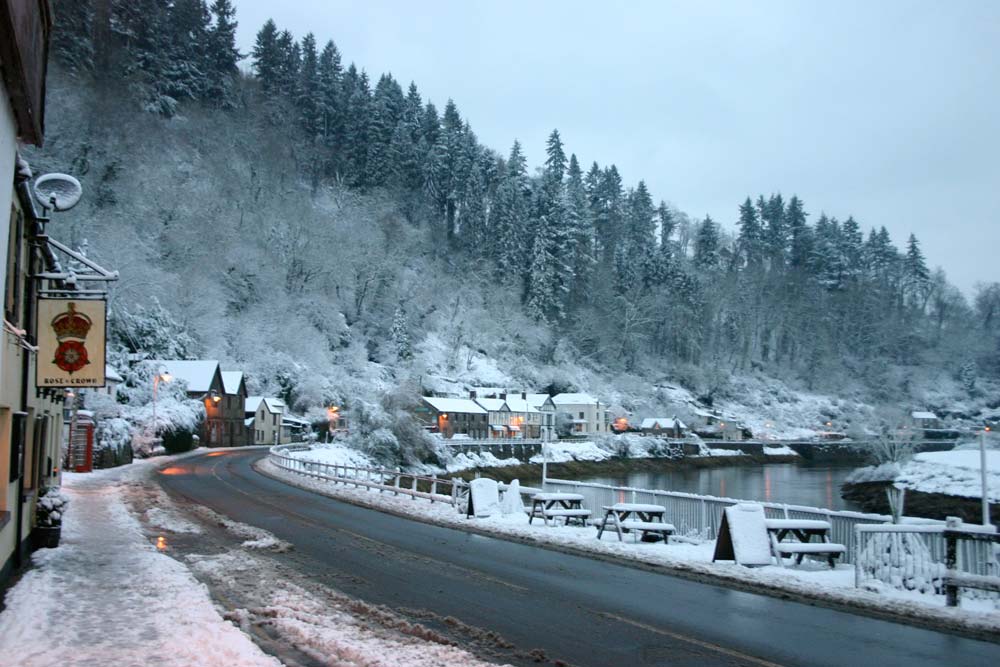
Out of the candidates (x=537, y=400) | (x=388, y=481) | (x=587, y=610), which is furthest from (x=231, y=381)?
(x=587, y=610)

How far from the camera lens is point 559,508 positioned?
22344 mm

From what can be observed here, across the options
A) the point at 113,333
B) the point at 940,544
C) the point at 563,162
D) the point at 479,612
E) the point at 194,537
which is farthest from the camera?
the point at 563,162

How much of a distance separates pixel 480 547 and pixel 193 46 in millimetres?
116165

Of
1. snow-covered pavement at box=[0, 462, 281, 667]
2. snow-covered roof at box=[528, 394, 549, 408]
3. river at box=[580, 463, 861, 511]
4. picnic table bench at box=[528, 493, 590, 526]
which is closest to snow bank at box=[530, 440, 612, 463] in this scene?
river at box=[580, 463, 861, 511]

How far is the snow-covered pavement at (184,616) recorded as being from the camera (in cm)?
813

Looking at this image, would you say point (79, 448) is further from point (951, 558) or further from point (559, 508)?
point (951, 558)

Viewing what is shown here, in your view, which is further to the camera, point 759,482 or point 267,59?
point 267,59

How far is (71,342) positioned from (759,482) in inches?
2775

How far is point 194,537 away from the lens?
1789 cm

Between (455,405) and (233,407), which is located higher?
(455,405)

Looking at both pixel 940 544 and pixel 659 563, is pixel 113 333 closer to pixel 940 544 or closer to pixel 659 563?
pixel 659 563

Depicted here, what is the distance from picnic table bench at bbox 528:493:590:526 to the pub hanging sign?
12.7m

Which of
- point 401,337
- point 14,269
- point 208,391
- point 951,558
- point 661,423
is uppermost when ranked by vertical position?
point 401,337

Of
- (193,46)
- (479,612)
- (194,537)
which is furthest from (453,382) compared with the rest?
Answer: (479,612)
